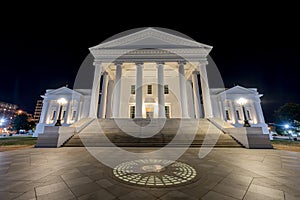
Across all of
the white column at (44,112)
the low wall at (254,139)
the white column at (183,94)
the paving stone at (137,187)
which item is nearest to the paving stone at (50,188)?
the paving stone at (137,187)

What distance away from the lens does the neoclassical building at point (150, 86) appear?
17.0 m

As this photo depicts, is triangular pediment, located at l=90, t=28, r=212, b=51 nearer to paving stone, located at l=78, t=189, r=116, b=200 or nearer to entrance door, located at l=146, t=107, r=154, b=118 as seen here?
entrance door, located at l=146, t=107, r=154, b=118

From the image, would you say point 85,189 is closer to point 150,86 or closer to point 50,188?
point 50,188

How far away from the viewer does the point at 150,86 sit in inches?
936

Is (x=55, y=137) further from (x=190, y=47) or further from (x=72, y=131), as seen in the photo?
(x=190, y=47)

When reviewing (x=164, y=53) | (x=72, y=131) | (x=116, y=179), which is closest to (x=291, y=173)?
(x=116, y=179)

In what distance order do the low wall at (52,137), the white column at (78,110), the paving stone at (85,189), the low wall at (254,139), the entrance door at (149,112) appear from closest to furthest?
the paving stone at (85,189) → the low wall at (254,139) → the low wall at (52,137) → the entrance door at (149,112) → the white column at (78,110)

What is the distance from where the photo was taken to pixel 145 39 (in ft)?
61.4

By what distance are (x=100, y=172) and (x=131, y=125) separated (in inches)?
370

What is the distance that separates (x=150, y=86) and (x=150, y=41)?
26.4ft

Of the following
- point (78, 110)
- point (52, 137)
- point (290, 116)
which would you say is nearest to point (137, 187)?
point (52, 137)

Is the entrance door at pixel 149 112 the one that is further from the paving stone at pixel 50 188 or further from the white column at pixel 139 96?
the paving stone at pixel 50 188

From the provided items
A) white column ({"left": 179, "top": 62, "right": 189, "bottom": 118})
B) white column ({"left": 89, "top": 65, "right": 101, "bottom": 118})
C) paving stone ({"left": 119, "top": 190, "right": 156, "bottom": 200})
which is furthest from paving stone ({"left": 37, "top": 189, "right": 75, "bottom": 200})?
white column ({"left": 179, "top": 62, "right": 189, "bottom": 118})

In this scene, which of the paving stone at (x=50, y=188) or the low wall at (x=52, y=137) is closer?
the paving stone at (x=50, y=188)
